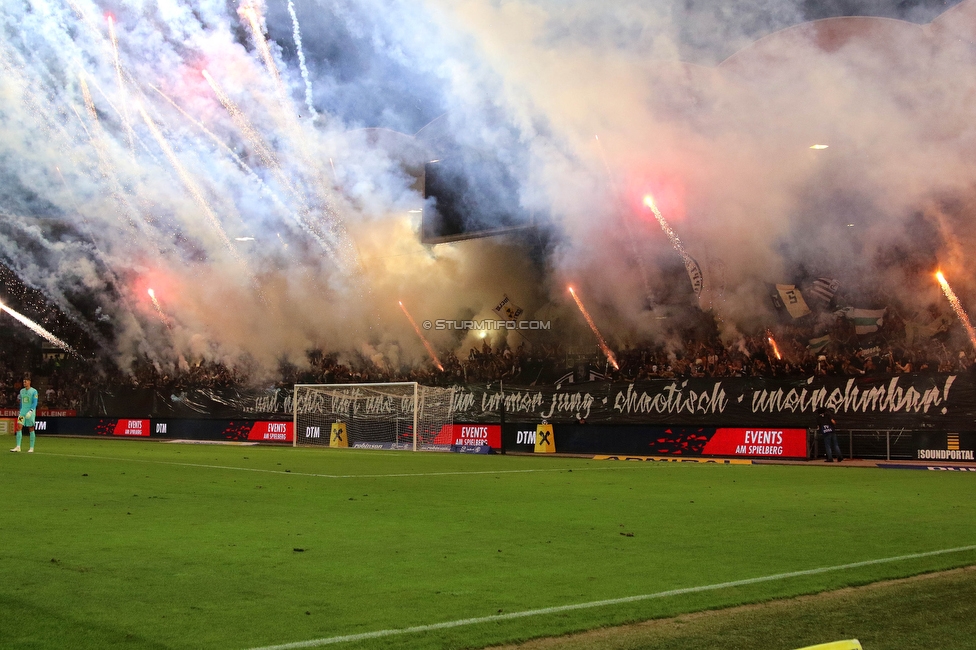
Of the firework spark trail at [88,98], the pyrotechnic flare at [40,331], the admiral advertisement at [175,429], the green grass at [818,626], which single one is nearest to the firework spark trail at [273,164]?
the firework spark trail at [88,98]

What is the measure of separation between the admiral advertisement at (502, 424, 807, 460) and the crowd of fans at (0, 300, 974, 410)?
2.08m

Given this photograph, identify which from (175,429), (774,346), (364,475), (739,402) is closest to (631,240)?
(774,346)

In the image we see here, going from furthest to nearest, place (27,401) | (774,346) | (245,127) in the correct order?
(245,127)
(774,346)
(27,401)

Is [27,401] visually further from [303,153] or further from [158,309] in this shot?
[158,309]

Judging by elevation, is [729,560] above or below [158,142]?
below

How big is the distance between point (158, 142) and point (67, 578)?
2883 centimetres

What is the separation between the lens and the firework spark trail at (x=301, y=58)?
27.2 m

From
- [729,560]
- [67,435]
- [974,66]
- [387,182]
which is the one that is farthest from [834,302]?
[67,435]

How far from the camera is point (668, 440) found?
26.7 meters

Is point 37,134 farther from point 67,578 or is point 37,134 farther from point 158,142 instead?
point 67,578

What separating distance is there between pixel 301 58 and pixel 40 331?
2833 centimetres

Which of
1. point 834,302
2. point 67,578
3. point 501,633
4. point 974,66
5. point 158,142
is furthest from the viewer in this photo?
point 158,142

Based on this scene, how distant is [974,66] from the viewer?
21.0 m

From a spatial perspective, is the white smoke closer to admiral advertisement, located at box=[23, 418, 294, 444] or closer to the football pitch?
admiral advertisement, located at box=[23, 418, 294, 444]
